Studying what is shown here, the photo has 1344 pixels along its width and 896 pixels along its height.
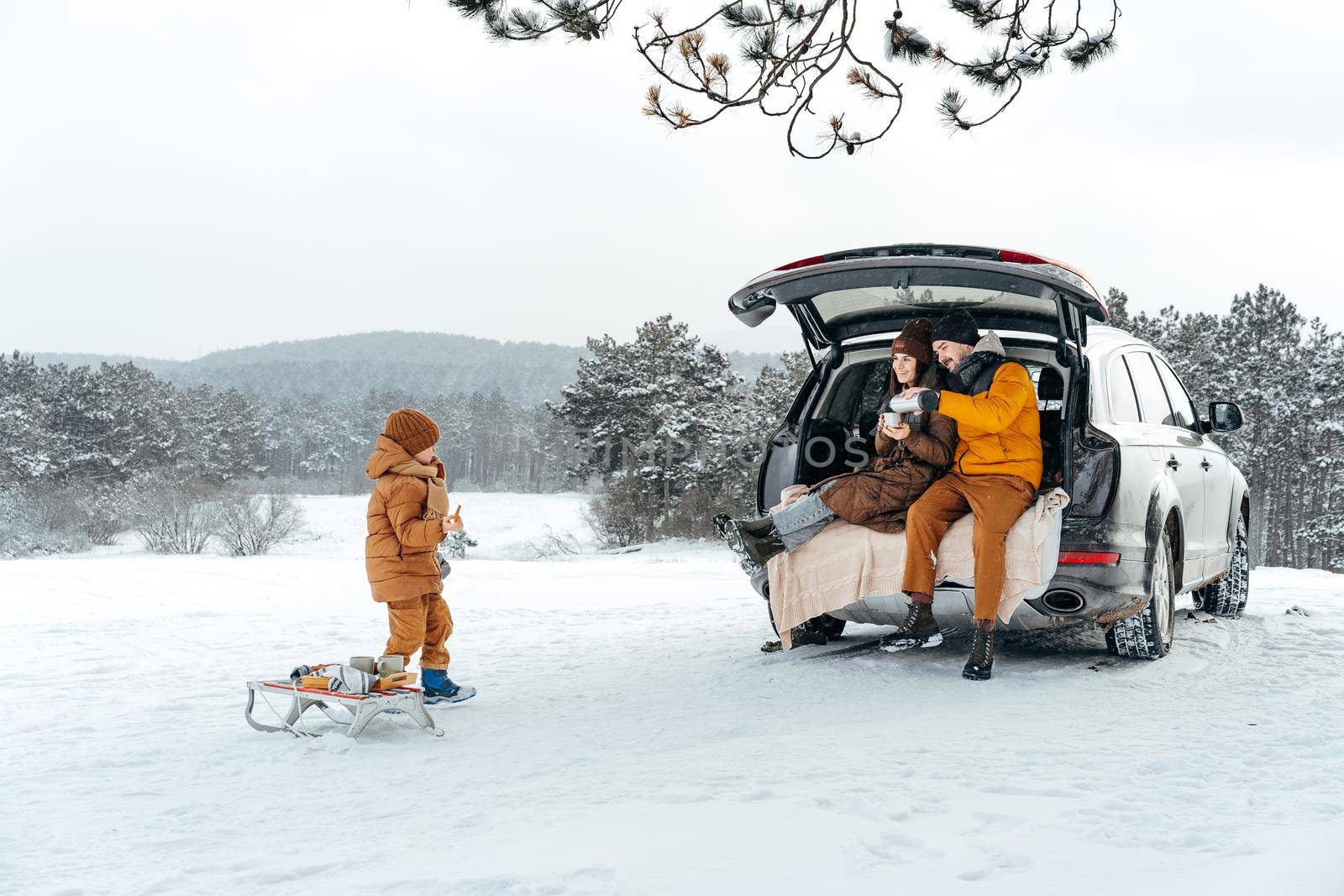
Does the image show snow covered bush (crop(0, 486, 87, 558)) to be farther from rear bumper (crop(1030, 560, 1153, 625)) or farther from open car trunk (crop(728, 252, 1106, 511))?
rear bumper (crop(1030, 560, 1153, 625))

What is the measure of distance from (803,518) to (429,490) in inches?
75.8

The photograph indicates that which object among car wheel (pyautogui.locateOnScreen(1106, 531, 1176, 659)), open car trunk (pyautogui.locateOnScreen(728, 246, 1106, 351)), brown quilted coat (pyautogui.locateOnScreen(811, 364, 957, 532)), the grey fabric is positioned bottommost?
car wheel (pyautogui.locateOnScreen(1106, 531, 1176, 659))

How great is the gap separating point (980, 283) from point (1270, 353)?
4950 cm

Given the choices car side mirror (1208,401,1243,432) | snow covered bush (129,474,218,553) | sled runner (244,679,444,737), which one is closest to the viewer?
sled runner (244,679,444,737)

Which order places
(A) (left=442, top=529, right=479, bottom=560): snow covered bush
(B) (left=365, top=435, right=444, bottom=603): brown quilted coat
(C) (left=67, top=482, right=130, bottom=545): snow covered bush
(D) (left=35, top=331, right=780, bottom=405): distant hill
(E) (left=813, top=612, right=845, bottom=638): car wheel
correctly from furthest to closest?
(D) (left=35, top=331, right=780, bottom=405): distant hill, (C) (left=67, top=482, right=130, bottom=545): snow covered bush, (A) (left=442, top=529, right=479, bottom=560): snow covered bush, (E) (left=813, top=612, right=845, bottom=638): car wheel, (B) (left=365, top=435, right=444, bottom=603): brown quilted coat

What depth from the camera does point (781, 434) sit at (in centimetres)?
612

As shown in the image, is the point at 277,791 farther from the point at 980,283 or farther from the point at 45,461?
the point at 45,461

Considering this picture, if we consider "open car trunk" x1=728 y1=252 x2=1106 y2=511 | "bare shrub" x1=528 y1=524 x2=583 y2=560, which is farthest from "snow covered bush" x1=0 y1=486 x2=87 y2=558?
"open car trunk" x1=728 y1=252 x2=1106 y2=511

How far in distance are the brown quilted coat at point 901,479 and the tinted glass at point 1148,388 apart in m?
1.32

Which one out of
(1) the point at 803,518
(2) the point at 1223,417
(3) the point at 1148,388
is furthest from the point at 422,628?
(2) the point at 1223,417

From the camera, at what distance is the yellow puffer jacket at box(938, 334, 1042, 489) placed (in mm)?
5062

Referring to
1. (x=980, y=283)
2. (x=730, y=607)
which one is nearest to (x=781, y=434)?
(x=980, y=283)

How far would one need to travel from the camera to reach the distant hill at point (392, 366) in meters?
136

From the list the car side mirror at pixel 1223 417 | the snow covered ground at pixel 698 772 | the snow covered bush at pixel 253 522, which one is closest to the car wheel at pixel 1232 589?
the snow covered ground at pixel 698 772
